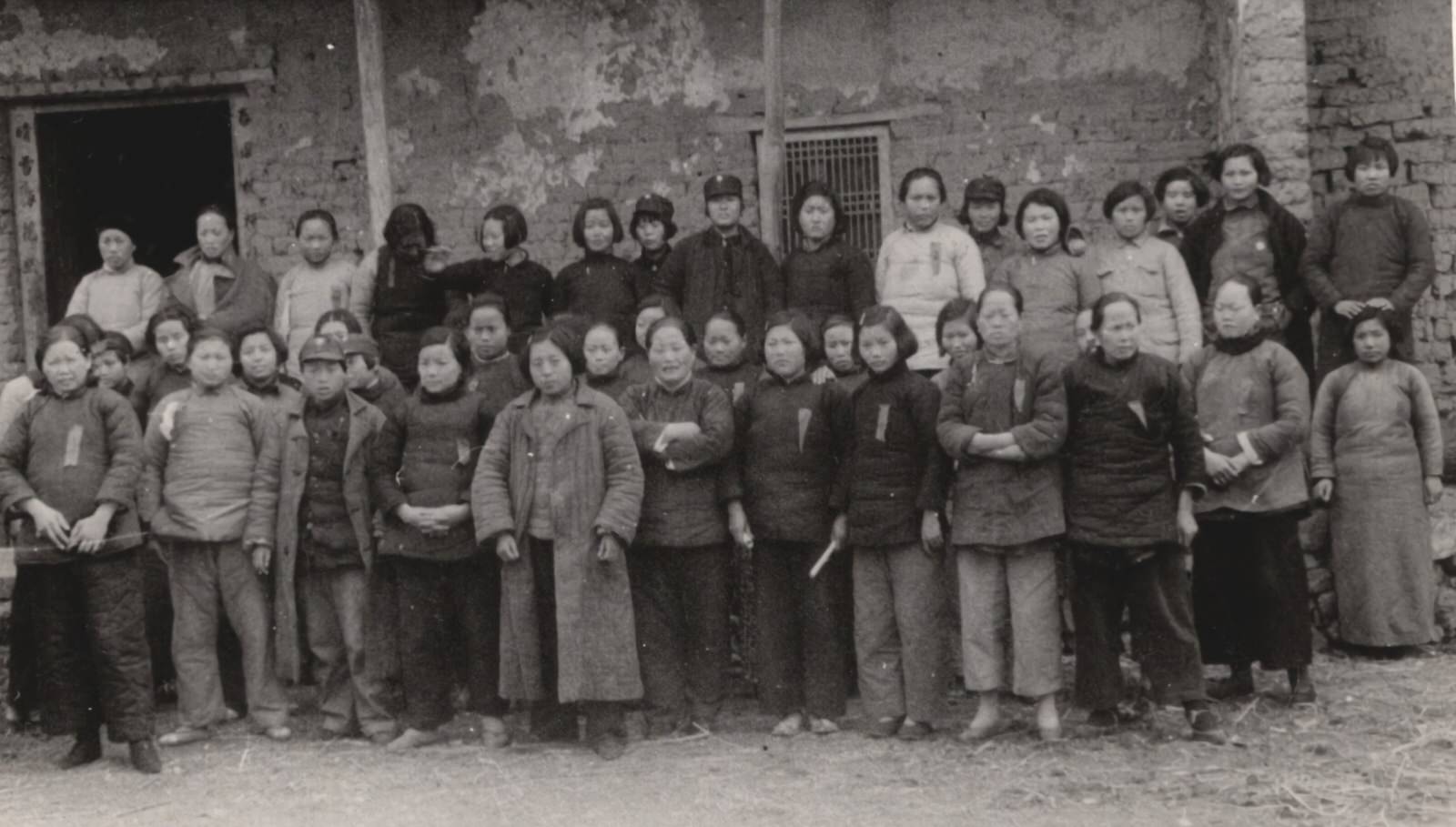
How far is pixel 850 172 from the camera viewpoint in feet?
28.9

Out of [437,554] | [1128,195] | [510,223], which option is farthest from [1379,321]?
[437,554]

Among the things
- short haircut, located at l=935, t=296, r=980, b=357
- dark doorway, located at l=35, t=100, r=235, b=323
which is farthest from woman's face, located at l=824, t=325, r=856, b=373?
dark doorway, located at l=35, t=100, r=235, b=323

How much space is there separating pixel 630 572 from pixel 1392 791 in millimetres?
2698

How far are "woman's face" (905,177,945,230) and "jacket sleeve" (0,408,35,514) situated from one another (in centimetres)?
354

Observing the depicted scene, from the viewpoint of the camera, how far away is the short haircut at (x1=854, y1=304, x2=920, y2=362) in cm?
576

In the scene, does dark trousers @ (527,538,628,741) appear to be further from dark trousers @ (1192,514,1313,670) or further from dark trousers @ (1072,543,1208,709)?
dark trousers @ (1192,514,1313,670)

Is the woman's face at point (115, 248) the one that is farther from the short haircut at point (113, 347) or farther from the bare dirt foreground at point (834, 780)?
the bare dirt foreground at point (834, 780)

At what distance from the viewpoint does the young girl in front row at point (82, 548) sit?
555 cm

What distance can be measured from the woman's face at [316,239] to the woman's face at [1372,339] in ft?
15.0

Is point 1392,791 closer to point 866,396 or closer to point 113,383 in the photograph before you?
point 866,396

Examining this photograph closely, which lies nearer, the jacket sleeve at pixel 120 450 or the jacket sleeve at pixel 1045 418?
the jacket sleeve at pixel 1045 418

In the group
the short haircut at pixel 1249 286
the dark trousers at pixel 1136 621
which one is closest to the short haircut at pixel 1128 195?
the short haircut at pixel 1249 286

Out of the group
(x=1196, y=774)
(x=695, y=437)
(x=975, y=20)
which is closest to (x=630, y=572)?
(x=695, y=437)

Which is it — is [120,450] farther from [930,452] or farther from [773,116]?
[773,116]
